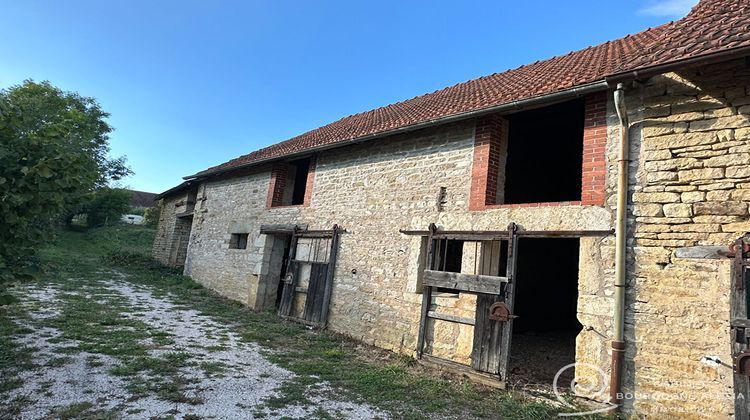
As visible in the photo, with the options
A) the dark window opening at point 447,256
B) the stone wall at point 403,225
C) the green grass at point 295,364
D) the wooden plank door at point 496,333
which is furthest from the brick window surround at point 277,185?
the wooden plank door at point 496,333

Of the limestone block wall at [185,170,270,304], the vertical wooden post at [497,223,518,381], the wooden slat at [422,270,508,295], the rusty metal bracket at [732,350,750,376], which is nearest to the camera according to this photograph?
the rusty metal bracket at [732,350,750,376]

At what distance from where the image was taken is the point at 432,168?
637cm

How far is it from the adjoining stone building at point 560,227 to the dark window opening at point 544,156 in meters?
0.04

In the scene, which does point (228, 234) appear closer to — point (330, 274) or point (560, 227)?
point (330, 274)

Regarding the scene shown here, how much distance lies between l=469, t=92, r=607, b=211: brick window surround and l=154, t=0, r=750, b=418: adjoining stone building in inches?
0.8

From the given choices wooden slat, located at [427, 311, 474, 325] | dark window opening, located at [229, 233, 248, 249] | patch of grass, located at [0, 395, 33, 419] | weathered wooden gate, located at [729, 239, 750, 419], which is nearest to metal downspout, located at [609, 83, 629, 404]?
weathered wooden gate, located at [729, 239, 750, 419]

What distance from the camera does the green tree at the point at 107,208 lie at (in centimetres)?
2647

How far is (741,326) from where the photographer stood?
358cm

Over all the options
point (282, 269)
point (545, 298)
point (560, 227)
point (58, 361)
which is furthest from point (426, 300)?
point (282, 269)

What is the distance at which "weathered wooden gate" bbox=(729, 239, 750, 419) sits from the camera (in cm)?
350

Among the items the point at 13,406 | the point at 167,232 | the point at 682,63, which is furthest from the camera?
the point at 167,232

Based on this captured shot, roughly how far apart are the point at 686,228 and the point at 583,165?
1229 mm

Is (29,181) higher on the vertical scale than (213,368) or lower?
higher

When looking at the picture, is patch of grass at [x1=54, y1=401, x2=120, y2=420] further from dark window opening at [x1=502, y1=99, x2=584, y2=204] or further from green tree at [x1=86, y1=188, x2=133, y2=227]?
green tree at [x1=86, y1=188, x2=133, y2=227]
